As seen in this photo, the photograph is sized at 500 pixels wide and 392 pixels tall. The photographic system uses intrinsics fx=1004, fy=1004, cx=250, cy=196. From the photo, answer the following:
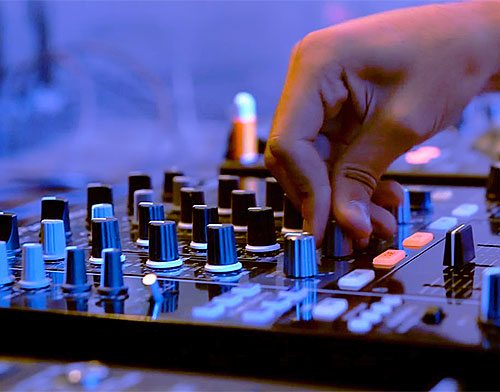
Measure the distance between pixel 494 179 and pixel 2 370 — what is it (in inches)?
32.6

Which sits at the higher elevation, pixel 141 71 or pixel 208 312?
pixel 141 71

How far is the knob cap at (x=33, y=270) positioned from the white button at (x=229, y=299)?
0.56ft

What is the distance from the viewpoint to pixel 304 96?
104cm

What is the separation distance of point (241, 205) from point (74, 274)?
0.33 metres

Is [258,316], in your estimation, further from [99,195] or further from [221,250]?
[99,195]

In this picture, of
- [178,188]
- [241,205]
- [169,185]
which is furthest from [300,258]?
[169,185]

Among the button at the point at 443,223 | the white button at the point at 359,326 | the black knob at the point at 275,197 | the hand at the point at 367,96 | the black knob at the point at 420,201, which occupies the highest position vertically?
the hand at the point at 367,96

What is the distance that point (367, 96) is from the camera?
1055 millimetres

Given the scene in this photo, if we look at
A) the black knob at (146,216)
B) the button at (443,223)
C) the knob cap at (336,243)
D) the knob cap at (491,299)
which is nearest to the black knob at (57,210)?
the black knob at (146,216)

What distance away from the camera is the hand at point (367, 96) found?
1.03 meters

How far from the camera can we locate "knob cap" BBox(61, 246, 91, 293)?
881 millimetres

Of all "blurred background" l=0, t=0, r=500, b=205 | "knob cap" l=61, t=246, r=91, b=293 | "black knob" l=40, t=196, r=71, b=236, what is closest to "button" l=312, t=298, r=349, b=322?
"knob cap" l=61, t=246, r=91, b=293

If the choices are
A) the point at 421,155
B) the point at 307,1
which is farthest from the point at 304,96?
the point at 307,1

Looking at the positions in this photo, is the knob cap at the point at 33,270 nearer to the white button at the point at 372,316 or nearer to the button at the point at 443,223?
the white button at the point at 372,316
